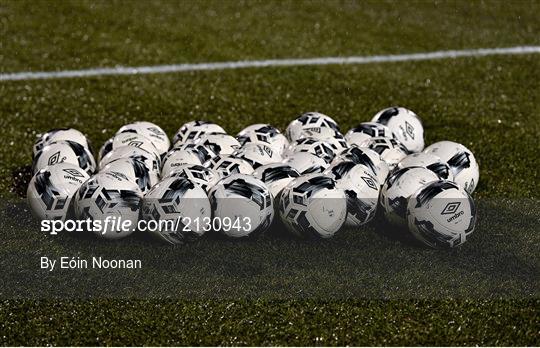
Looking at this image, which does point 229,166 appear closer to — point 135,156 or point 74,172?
point 135,156

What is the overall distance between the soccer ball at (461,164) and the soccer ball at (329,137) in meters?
0.70

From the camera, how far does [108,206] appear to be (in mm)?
5582

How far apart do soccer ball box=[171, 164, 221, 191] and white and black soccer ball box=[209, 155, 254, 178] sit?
0.27 ft

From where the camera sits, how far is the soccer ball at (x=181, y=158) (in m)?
6.18

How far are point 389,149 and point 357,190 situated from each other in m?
0.81

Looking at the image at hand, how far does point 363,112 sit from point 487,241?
281 centimetres

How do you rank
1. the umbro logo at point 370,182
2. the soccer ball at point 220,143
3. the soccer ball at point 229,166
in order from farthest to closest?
the soccer ball at point 220,143, the soccer ball at point 229,166, the umbro logo at point 370,182

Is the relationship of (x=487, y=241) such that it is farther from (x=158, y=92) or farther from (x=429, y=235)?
(x=158, y=92)

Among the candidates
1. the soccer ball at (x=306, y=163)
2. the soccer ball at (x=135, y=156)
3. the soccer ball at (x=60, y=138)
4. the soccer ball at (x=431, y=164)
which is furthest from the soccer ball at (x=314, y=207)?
the soccer ball at (x=60, y=138)

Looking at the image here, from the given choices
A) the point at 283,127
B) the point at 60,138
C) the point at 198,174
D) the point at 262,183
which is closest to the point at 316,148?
the point at 262,183

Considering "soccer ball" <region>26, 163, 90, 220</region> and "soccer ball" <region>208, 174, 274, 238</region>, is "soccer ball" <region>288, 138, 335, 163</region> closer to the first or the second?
"soccer ball" <region>208, 174, 274, 238</region>

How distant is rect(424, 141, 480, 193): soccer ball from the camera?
249 inches

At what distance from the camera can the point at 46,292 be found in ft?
16.8

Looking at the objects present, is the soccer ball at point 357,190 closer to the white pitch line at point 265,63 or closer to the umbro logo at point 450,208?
the umbro logo at point 450,208
